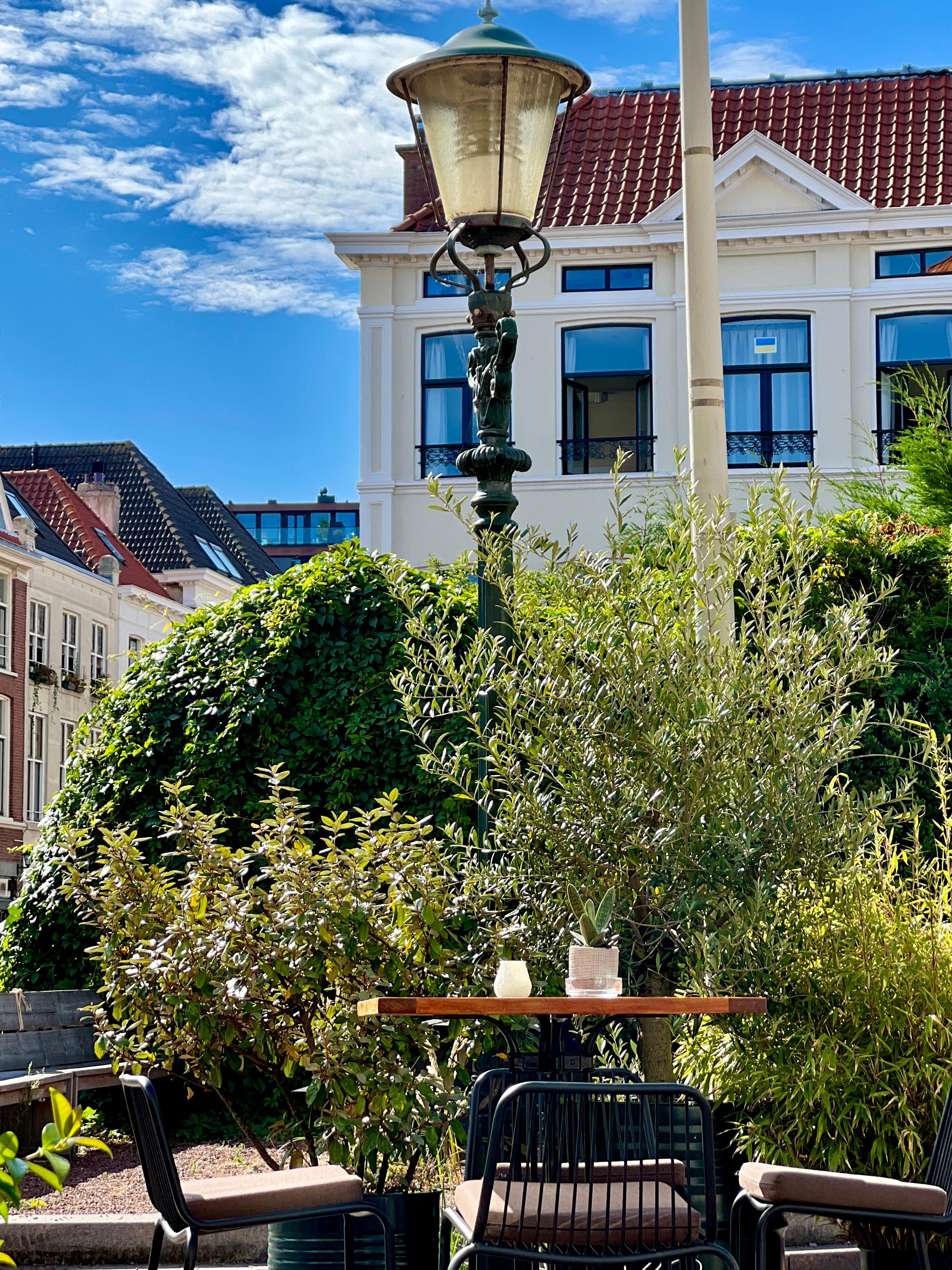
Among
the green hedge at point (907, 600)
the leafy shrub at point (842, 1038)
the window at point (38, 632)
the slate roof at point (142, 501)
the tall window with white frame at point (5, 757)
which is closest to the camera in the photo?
the leafy shrub at point (842, 1038)

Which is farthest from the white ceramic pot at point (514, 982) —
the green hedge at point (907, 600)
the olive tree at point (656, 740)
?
the green hedge at point (907, 600)

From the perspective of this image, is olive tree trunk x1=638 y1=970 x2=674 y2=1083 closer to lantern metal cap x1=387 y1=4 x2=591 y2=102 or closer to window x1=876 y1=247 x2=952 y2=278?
lantern metal cap x1=387 y1=4 x2=591 y2=102

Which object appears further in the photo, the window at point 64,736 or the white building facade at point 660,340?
the window at point 64,736

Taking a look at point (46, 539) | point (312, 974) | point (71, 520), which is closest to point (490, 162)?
point (312, 974)

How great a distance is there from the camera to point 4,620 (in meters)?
46.6

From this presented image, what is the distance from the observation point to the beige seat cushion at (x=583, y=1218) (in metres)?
3.87

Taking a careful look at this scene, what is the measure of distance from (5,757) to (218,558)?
1637 cm

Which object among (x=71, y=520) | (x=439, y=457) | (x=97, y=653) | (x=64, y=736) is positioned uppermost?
(x=71, y=520)

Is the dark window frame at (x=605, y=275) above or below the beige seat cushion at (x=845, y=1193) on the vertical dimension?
above

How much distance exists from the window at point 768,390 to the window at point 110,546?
33.5 m

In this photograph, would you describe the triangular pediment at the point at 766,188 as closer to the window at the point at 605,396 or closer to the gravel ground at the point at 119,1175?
the window at the point at 605,396

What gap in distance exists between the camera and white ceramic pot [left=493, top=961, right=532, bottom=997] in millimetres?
4949

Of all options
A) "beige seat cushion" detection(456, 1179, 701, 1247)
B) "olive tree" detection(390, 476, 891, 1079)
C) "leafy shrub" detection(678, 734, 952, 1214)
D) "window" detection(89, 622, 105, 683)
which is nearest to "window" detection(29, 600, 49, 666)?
"window" detection(89, 622, 105, 683)

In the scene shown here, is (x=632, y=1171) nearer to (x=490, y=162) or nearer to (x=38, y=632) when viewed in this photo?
(x=490, y=162)
